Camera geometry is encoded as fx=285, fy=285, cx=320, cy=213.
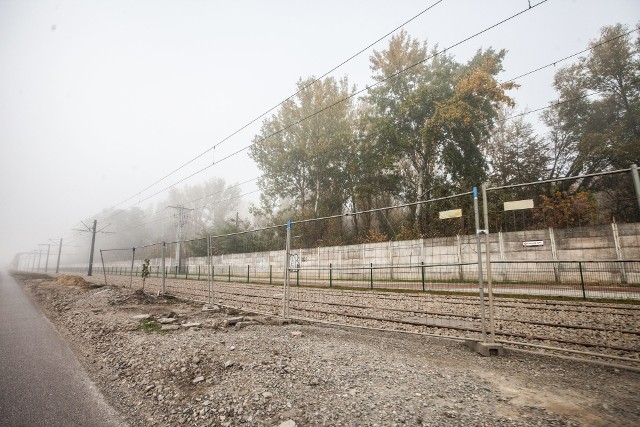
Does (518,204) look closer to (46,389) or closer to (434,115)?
(46,389)

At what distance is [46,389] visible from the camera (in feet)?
12.0

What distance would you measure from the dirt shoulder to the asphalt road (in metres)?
0.21

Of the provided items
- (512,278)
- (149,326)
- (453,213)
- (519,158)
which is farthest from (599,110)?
(149,326)

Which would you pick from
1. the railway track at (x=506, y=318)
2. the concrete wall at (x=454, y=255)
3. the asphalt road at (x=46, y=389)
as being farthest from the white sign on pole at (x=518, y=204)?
the asphalt road at (x=46, y=389)

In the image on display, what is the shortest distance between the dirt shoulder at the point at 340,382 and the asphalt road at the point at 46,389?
21 centimetres

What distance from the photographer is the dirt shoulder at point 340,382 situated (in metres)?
2.79

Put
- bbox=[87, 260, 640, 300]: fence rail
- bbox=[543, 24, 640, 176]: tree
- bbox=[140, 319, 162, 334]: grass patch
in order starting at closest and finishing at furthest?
bbox=[140, 319, 162, 334]: grass patch < bbox=[87, 260, 640, 300]: fence rail < bbox=[543, 24, 640, 176]: tree

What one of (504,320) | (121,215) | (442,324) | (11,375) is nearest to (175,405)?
(11,375)

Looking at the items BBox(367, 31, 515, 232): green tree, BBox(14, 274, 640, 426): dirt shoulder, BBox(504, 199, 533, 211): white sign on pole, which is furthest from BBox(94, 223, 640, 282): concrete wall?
BBox(367, 31, 515, 232): green tree

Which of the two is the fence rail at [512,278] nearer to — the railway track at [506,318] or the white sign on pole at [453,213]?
the railway track at [506,318]

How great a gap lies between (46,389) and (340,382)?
3.76 meters

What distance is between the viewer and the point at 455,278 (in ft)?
31.1

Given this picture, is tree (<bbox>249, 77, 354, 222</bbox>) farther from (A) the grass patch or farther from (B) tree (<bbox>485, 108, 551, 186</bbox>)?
(A) the grass patch

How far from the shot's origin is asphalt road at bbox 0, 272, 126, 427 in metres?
2.99
